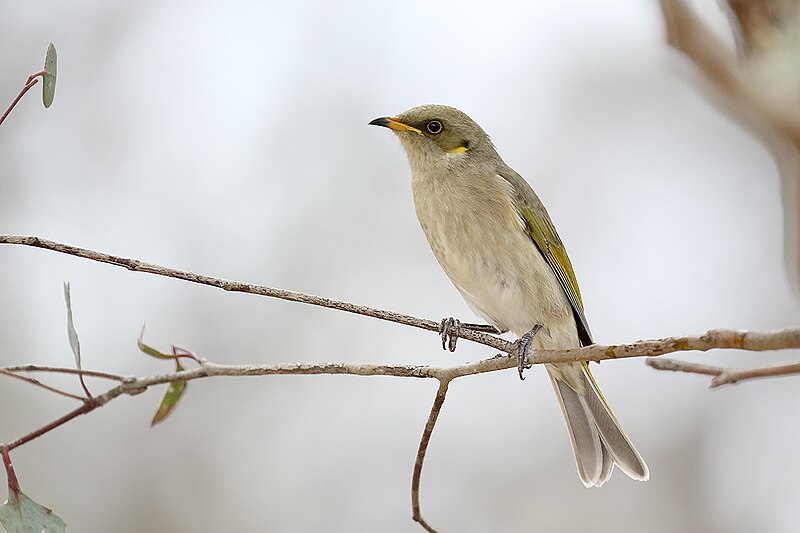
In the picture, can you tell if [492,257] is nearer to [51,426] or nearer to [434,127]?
[434,127]

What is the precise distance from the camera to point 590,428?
321 cm

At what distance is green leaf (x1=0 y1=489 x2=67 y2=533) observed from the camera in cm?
172

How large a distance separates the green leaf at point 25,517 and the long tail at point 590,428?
1706 millimetres

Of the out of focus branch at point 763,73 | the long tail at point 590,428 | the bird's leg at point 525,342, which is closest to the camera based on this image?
the out of focus branch at point 763,73

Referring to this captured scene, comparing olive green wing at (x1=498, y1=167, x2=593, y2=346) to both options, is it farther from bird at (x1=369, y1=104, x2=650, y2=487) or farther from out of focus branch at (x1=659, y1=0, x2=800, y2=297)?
out of focus branch at (x1=659, y1=0, x2=800, y2=297)

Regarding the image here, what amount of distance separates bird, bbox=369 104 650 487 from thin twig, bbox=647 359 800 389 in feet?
6.20

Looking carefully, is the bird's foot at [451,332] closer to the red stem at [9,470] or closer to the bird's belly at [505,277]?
the bird's belly at [505,277]

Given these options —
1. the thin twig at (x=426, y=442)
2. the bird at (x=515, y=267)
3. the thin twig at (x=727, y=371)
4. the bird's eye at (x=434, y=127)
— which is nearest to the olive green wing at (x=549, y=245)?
the bird at (x=515, y=267)

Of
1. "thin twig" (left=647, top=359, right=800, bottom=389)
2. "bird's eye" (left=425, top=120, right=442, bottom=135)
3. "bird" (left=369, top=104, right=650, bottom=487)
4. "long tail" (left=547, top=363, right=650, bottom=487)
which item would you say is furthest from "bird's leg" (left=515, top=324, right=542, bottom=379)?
"thin twig" (left=647, top=359, right=800, bottom=389)

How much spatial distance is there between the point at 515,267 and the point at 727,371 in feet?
7.51

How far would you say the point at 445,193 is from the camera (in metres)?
3.29

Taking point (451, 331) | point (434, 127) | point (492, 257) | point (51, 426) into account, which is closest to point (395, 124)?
point (434, 127)

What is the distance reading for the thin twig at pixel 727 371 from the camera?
0.73 meters

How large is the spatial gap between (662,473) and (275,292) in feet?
17.7
